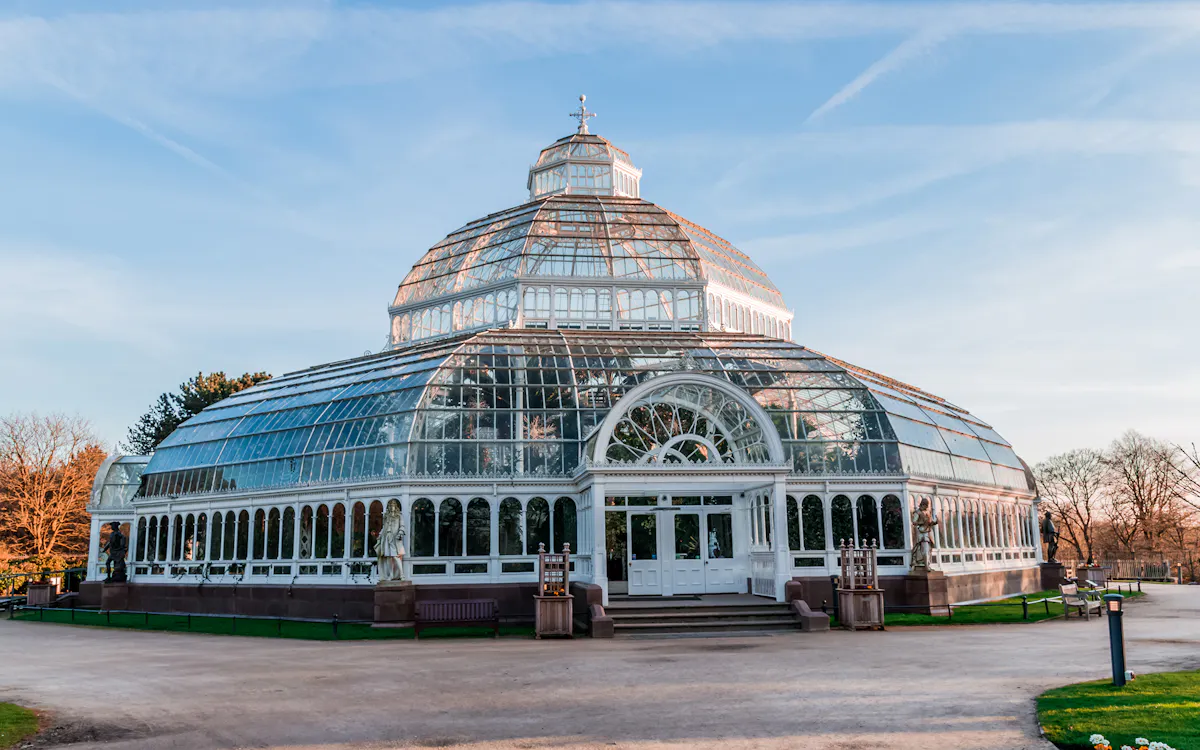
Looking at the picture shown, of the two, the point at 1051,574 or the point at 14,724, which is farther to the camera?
the point at 1051,574

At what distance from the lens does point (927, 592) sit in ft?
89.4

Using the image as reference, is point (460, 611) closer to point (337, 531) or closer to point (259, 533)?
point (337, 531)

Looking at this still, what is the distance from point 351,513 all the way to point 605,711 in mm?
17064

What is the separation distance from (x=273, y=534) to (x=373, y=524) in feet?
15.2

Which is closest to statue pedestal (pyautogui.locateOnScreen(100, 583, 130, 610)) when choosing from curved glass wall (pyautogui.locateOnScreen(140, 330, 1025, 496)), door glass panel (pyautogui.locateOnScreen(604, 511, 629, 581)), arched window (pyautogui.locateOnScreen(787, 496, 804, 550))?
curved glass wall (pyautogui.locateOnScreen(140, 330, 1025, 496))

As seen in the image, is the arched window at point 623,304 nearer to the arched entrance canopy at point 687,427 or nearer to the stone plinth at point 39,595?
the arched entrance canopy at point 687,427

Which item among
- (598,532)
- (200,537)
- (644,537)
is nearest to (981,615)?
(644,537)

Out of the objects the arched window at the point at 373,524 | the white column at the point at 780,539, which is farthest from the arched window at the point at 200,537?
the white column at the point at 780,539

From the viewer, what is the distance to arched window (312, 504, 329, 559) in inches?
1123

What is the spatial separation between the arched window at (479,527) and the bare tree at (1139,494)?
57.7 m

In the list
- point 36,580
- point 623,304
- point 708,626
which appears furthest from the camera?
point 36,580

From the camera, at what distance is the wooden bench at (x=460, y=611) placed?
25.2 meters

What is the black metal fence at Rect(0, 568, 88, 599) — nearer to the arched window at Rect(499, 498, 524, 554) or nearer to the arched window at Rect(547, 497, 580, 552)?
the arched window at Rect(499, 498, 524, 554)

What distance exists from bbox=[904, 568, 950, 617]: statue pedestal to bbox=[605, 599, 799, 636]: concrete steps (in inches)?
207
